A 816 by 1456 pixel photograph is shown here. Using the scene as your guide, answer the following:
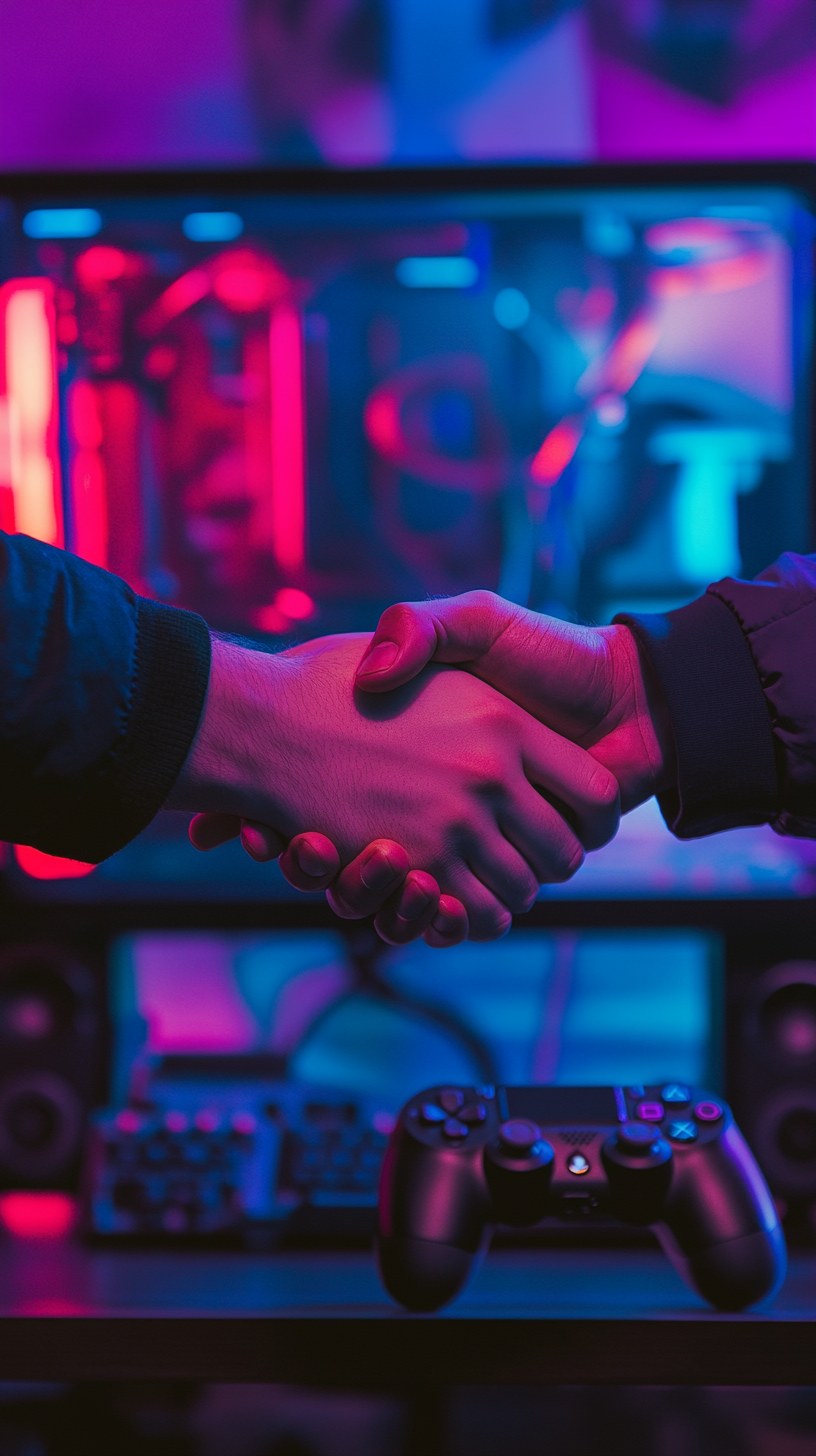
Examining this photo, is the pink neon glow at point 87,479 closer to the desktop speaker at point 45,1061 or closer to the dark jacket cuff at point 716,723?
the desktop speaker at point 45,1061

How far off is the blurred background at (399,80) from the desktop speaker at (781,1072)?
90 cm

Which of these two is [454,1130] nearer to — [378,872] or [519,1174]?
[519,1174]

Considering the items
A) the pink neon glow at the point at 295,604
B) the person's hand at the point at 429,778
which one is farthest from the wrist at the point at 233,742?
the pink neon glow at the point at 295,604

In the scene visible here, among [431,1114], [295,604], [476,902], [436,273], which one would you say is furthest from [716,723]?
[436,273]

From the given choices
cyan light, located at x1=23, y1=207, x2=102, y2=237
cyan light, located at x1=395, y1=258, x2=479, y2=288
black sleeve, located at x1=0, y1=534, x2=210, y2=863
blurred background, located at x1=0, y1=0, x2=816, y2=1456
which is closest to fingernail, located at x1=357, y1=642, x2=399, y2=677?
black sleeve, located at x1=0, y1=534, x2=210, y2=863

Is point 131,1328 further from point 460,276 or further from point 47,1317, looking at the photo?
point 460,276

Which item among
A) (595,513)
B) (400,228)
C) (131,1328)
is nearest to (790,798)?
(595,513)

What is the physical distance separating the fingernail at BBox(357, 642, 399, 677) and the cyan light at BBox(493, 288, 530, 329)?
0.45 metres

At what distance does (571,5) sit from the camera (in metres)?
Result: 1.13

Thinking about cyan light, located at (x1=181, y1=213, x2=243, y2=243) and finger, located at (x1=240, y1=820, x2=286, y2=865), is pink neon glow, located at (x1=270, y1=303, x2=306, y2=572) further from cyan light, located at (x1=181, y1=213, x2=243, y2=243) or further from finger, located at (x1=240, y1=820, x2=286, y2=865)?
finger, located at (x1=240, y1=820, x2=286, y2=865)

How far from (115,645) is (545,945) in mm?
632

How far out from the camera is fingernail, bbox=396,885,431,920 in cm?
80

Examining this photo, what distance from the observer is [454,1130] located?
2.22 feet

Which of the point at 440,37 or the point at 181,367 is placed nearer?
the point at 181,367
